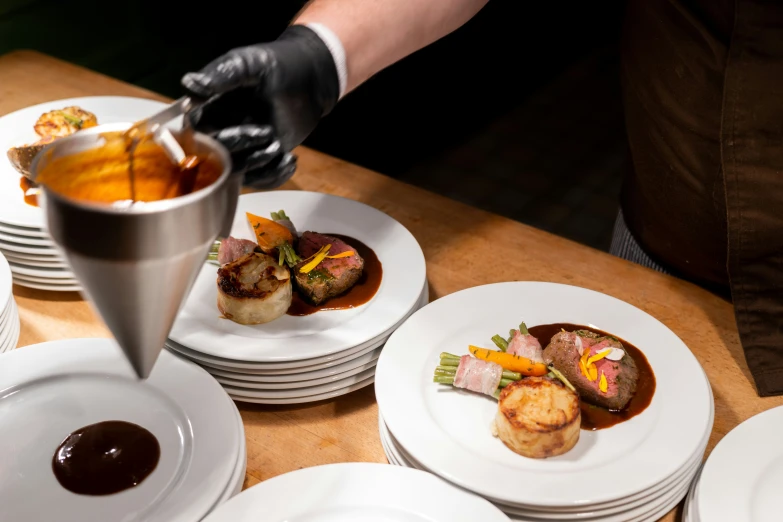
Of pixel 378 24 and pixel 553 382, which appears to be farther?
pixel 378 24

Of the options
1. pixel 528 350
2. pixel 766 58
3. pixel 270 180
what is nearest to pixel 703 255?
pixel 766 58

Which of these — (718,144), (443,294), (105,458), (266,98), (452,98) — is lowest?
(452,98)

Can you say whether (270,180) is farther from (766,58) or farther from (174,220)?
(766,58)

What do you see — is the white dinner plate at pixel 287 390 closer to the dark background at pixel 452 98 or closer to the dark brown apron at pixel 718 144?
the dark brown apron at pixel 718 144

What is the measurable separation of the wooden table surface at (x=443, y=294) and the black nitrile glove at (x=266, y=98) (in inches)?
19.5

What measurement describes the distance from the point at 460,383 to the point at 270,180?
0.54 meters

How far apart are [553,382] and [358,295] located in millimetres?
513

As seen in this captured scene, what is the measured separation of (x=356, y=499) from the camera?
4.21 feet

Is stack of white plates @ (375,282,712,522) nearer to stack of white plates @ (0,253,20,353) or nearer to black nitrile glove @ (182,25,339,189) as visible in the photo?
black nitrile glove @ (182,25,339,189)

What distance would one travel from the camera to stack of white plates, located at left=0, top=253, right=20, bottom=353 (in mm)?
1630

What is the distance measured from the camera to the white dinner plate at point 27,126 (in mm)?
1865

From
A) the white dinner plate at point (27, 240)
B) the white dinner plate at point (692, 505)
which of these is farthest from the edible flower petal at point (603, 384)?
the white dinner plate at point (27, 240)

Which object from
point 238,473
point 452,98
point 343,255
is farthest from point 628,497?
point 452,98

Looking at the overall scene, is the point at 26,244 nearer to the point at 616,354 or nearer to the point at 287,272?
the point at 287,272
